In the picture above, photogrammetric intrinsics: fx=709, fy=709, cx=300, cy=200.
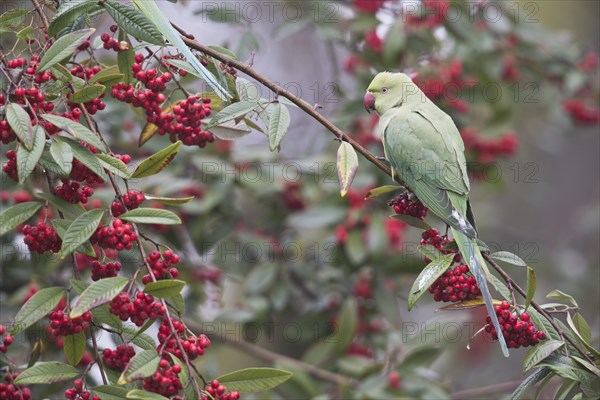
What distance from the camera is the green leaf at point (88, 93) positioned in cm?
149

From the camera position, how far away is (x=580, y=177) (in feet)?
20.6

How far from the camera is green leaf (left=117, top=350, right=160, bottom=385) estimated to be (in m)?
1.31

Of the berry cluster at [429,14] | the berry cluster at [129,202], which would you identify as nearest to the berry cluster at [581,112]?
the berry cluster at [429,14]

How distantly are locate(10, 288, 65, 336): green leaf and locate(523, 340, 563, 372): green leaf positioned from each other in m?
1.01

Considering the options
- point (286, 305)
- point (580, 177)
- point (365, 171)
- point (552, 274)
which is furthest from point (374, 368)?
point (580, 177)

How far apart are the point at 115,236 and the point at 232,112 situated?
38cm

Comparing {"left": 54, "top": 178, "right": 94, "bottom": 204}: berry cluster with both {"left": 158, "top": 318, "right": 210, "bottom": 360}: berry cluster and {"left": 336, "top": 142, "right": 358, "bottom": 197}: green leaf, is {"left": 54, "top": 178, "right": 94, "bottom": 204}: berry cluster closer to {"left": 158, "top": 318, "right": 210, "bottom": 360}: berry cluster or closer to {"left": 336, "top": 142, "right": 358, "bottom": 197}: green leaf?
{"left": 158, "top": 318, "right": 210, "bottom": 360}: berry cluster

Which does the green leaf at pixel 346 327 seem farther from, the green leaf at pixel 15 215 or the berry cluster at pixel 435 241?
the green leaf at pixel 15 215

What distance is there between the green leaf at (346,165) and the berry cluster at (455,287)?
32cm

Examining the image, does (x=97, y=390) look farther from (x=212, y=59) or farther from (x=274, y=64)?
(x=274, y=64)

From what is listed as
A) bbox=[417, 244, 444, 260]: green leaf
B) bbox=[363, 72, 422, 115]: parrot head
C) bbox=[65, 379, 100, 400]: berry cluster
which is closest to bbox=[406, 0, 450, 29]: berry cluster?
bbox=[363, 72, 422, 115]: parrot head

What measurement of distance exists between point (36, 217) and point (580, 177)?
502 cm

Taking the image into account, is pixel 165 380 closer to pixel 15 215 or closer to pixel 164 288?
pixel 164 288

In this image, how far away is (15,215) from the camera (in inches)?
60.4
